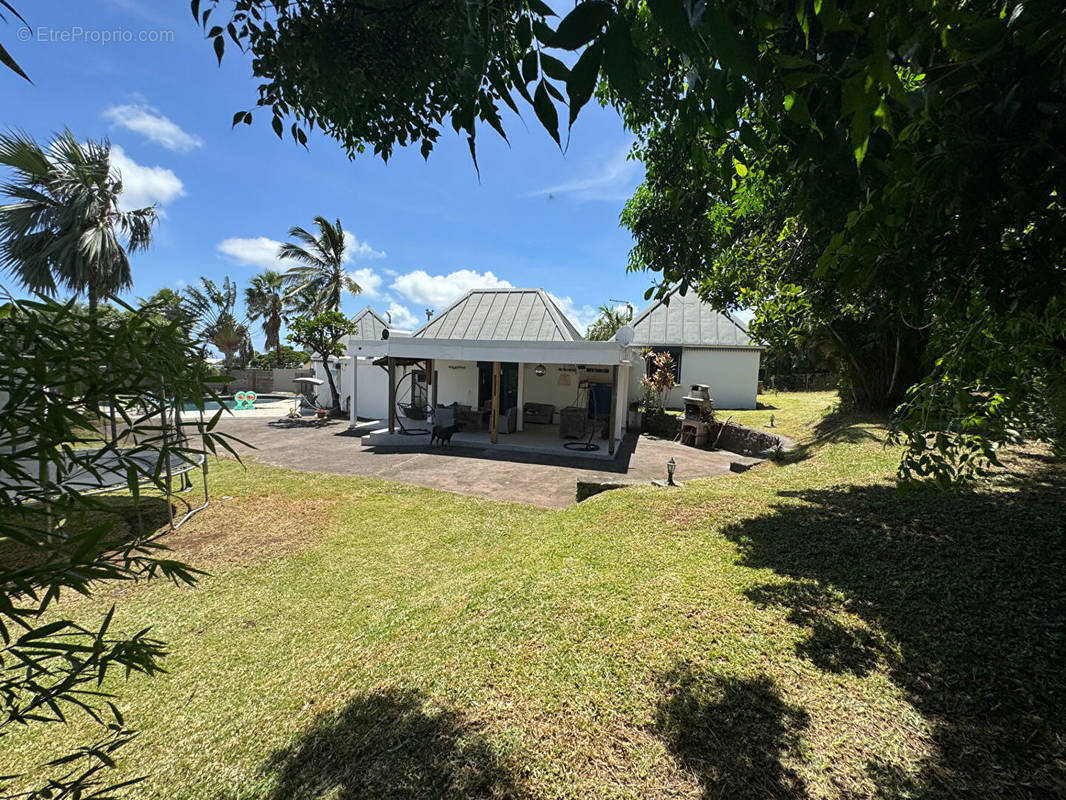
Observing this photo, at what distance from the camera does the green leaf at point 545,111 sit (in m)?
1.06

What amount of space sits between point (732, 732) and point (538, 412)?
14.5 meters

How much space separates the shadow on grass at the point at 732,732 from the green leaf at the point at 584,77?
2586 mm

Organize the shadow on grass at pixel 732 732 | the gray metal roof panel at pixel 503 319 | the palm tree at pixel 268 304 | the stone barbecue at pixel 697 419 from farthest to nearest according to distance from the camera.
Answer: the palm tree at pixel 268 304 → the gray metal roof panel at pixel 503 319 → the stone barbecue at pixel 697 419 → the shadow on grass at pixel 732 732

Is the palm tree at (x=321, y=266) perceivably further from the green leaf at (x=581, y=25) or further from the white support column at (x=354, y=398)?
the green leaf at (x=581, y=25)

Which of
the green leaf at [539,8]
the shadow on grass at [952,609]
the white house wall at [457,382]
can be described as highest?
the green leaf at [539,8]

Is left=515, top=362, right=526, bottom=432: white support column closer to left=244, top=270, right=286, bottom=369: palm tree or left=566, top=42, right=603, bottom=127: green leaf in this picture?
left=566, top=42, right=603, bottom=127: green leaf

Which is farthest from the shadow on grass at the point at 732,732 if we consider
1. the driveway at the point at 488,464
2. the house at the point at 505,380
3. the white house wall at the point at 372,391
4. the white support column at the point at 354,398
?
the white house wall at the point at 372,391

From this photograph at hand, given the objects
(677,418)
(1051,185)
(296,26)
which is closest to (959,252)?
(1051,185)

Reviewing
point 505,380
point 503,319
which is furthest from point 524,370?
point 503,319

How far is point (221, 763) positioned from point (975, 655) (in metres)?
4.25

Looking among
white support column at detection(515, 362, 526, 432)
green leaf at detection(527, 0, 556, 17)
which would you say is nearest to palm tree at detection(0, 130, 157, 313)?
white support column at detection(515, 362, 526, 432)

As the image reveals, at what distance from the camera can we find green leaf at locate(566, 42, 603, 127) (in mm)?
991

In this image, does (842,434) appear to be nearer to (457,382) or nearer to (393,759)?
(393,759)

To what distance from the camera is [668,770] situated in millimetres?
2004
